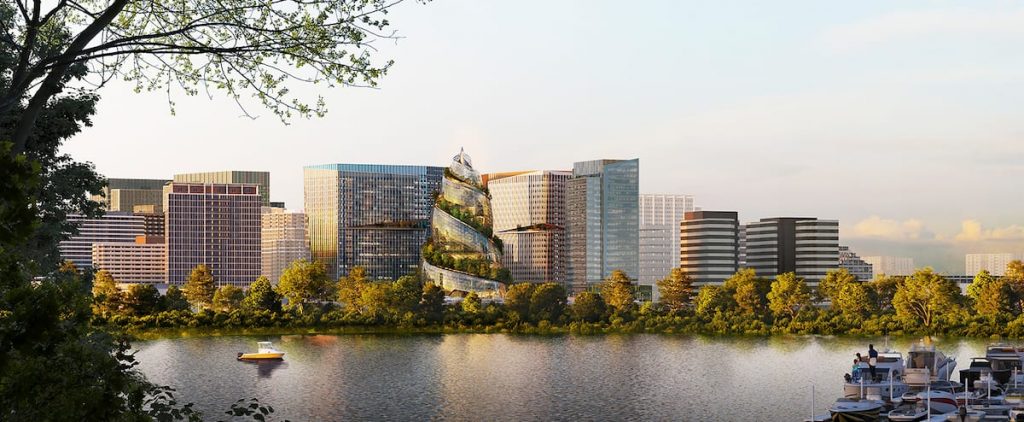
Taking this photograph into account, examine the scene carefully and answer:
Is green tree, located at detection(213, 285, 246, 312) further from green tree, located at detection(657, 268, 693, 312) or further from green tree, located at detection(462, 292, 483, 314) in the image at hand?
green tree, located at detection(657, 268, 693, 312)

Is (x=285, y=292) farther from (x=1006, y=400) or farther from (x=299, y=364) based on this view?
(x=1006, y=400)

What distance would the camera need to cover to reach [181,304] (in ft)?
328

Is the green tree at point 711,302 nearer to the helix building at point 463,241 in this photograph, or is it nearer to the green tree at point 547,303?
the green tree at point 547,303

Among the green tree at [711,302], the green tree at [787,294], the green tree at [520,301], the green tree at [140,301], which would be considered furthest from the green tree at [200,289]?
the green tree at [787,294]

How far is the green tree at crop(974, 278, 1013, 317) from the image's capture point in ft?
308

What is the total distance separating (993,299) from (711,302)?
2420cm

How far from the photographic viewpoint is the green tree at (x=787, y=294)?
9956 centimetres

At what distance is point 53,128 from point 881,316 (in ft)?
277

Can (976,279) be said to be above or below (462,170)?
below

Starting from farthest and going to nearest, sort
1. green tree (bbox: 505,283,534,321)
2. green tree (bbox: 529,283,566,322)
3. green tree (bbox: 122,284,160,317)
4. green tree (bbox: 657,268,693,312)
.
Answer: green tree (bbox: 657,268,693,312), green tree (bbox: 505,283,534,321), green tree (bbox: 529,283,566,322), green tree (bbox: 122,284,160,317)

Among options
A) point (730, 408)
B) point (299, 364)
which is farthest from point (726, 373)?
point (299, 364)

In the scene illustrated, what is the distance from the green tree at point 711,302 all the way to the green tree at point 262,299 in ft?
129

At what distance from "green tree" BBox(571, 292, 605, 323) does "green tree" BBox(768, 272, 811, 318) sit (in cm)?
1566

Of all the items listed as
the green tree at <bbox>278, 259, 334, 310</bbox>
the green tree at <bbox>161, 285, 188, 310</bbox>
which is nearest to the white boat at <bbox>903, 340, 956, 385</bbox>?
the green tree at <bbox>278, 259, 334, 310</bbox>
